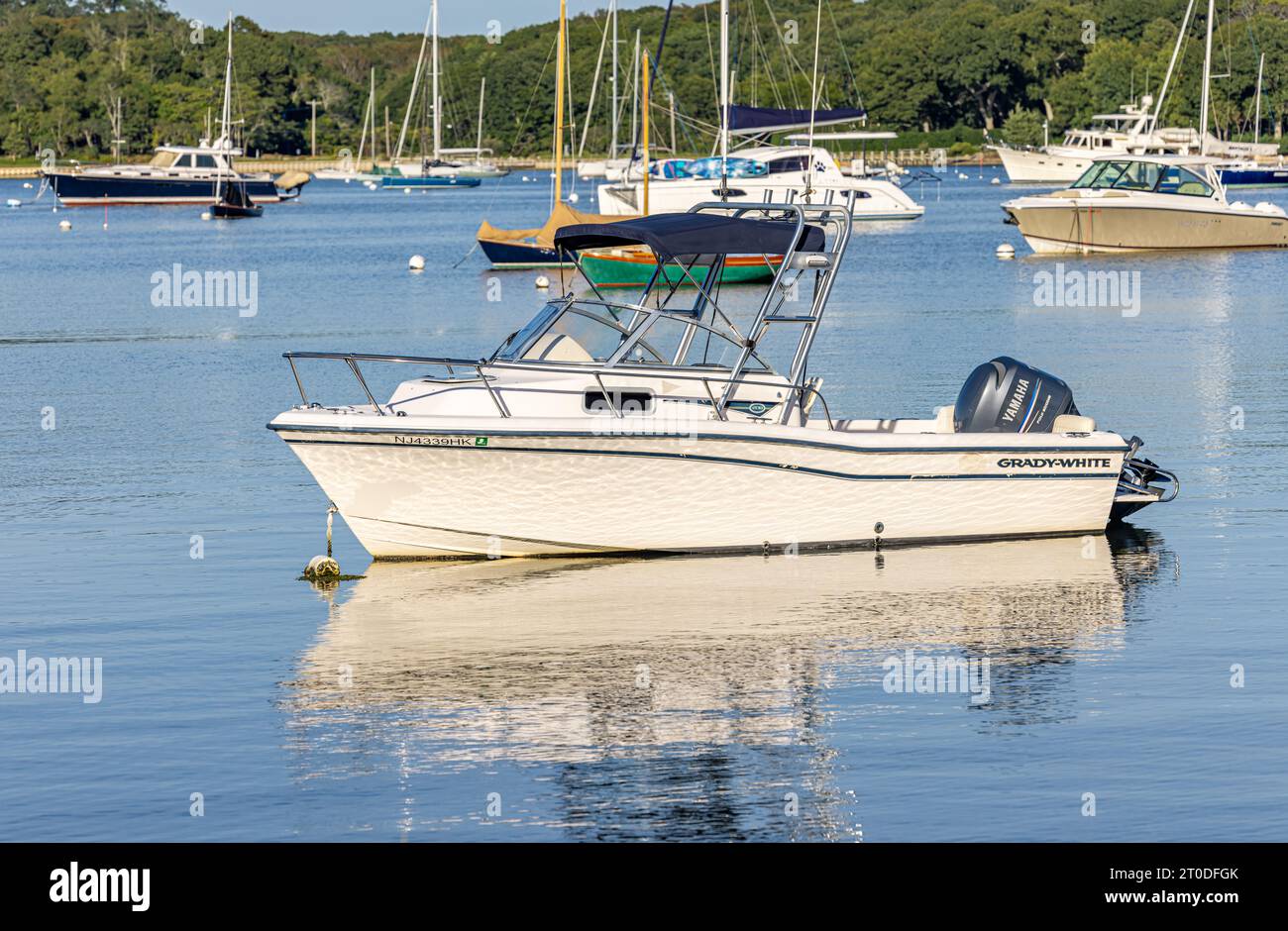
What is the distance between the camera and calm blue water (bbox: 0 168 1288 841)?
30.4ft

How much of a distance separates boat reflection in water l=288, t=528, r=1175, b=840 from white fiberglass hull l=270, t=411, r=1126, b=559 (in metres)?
0.25

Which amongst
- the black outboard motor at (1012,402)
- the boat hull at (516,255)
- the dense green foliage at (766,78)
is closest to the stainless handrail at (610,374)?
the black outboard motor at (1012,402)

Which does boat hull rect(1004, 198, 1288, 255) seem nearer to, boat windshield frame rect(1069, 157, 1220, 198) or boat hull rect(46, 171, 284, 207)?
boat windshield frame rect(1069, 157, 1220, 198)

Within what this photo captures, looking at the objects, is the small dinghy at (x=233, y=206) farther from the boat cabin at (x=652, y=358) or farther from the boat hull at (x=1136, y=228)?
the boat cabin at (x=652, y=358)

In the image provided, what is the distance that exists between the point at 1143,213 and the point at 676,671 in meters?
40.0

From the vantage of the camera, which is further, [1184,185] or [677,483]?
[1184,185]

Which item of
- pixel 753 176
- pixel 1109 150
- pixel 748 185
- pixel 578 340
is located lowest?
pixel 578 340

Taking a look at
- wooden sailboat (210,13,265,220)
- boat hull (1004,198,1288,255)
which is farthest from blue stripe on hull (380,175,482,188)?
boat hull (1004,198,1288,255)

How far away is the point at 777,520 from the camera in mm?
14664

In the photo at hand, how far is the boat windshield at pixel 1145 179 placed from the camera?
49031 mm

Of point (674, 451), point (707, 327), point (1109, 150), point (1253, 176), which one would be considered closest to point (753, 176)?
point (1109, 150)

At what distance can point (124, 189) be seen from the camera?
102250 millimetres

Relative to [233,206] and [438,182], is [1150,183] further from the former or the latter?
[438,182]
